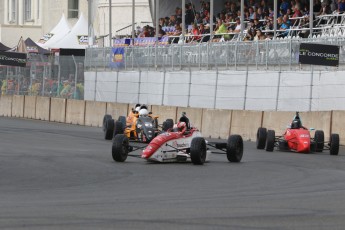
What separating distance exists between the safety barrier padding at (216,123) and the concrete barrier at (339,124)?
Result: 13.9 ft

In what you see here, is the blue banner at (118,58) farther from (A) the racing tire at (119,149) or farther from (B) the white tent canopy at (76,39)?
(A) the racing tire at (119,149)

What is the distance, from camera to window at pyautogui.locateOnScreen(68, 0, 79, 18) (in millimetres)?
65375

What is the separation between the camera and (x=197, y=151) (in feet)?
63.6

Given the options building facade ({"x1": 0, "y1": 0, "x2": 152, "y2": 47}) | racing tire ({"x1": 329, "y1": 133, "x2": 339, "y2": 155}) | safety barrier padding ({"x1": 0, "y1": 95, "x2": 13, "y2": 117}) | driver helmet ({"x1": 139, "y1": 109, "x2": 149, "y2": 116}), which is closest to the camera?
racing tire ({"x1": 329, "y1": 133, "x2": 339, "y2": 155})

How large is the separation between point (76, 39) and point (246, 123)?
25223 mm

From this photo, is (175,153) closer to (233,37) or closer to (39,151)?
(39,151)

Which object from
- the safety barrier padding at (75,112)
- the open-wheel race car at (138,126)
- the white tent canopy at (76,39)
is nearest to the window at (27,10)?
the white tent canopy at (76,39)

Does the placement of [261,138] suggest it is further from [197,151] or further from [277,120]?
[197,151]

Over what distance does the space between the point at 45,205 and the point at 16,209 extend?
22.2 inches

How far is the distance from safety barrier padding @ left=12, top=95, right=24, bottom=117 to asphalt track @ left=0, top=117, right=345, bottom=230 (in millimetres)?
19682

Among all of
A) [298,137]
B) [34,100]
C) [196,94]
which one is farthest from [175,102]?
[298,137]

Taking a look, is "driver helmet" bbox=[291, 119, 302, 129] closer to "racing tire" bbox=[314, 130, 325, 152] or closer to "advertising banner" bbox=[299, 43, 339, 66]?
"racing tire" bbox=[314, 130, 325, 152]

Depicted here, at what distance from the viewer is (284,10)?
122ft

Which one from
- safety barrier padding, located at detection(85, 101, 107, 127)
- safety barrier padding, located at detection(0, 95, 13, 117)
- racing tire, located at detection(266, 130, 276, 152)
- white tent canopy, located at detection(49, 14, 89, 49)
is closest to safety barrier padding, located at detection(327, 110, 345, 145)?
racing tire, located at detection(266, 130, 276, 152)
